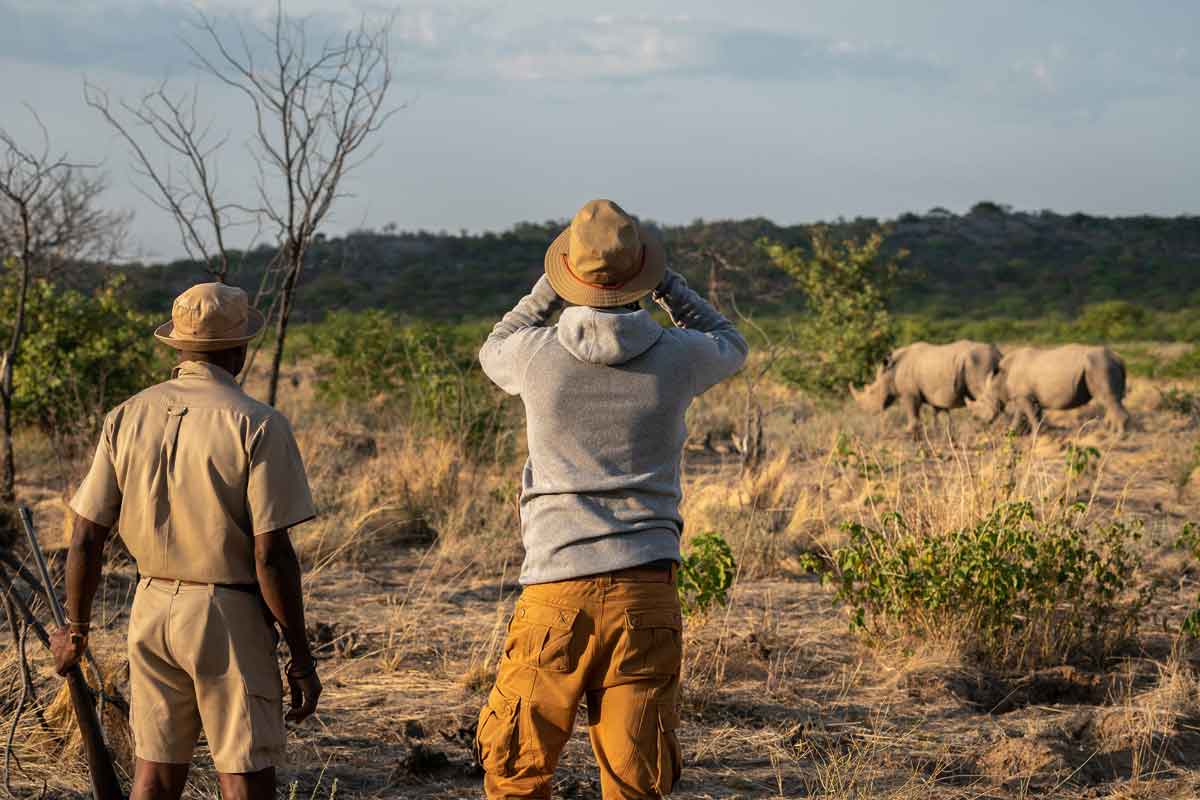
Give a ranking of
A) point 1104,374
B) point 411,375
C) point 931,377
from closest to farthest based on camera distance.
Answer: point 411,375 < point 1104,374 < point 931,377

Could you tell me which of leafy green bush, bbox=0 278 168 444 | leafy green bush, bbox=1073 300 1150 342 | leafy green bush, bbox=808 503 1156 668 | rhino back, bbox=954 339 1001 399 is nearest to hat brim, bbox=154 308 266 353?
leafy green bush, bbox=808 503 1156 668

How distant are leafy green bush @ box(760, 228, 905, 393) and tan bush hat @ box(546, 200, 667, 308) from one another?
14.2m

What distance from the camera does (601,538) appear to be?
3.25 meters

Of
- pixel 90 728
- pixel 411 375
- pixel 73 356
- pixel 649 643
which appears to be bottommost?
pixel 90 728

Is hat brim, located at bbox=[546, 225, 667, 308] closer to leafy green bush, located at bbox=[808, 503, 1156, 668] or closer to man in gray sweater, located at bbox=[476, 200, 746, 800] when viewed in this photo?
man in gray sweater, located at bbox=[476, 200, 746, 800]

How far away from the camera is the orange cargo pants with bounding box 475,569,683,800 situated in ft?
10.6

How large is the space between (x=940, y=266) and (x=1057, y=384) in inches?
1579

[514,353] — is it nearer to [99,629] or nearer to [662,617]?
[662,617]

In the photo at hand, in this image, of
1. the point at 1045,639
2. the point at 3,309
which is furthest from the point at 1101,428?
the point at 3,309

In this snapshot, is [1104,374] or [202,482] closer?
[202,482]

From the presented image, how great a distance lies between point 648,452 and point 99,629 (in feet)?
13.9

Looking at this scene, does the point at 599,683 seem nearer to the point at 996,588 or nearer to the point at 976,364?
the point at 996,588

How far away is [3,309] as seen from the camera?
1311 cm

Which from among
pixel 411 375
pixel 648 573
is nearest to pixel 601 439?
pixel 648 573
